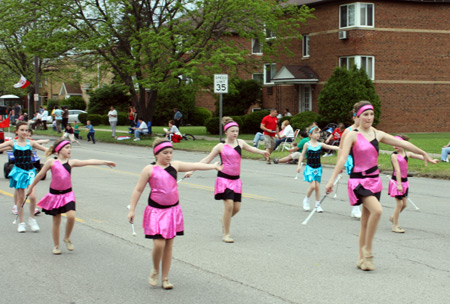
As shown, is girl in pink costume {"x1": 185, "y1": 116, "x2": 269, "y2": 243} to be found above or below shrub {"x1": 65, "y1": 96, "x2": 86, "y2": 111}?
below

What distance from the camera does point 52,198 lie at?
795cm

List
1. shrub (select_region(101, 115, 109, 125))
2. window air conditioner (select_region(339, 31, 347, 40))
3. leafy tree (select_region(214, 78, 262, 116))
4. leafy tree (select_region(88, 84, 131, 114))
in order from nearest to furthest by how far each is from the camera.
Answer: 1. window air conditioner (select_region(339, 31, 347, 40))
2. leafy tree (select_region(214, 78, 262, 116))
3. shrub (select_region(101, 115, 109, 125))
4. leafy tree (select_region(88, 84, 131, 114))

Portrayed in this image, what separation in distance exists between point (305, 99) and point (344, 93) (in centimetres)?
775

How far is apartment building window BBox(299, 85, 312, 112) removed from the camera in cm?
4109

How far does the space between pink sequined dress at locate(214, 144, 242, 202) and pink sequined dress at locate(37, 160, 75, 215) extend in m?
2.05

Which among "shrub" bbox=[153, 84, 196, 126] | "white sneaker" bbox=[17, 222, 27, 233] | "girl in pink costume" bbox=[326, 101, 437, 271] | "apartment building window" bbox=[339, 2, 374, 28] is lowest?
"white sneaker" bbox=[17, 222, 27, 233]

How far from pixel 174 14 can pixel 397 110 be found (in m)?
15.2

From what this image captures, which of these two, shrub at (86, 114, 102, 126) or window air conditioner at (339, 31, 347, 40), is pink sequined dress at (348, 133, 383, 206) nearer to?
window air conditioner at (339, 31, 347, 40)

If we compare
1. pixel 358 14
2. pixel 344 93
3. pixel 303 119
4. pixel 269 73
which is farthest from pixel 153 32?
pixel 269 73

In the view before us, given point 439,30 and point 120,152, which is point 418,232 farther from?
point 439,30

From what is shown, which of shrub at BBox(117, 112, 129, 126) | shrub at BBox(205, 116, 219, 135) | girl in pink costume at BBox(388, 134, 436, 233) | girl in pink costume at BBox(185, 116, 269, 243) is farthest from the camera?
shrub at BBox(117, 112, 129, 126)

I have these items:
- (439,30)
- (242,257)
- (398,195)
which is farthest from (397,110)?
(242,257)

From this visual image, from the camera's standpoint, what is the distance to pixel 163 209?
6.24 meters

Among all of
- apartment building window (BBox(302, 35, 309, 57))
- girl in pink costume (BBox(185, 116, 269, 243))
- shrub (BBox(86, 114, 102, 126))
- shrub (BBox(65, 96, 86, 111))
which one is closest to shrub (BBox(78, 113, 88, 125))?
shrub (BBox(86, 114, 102, 126))
